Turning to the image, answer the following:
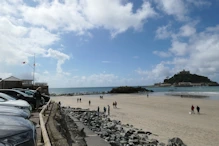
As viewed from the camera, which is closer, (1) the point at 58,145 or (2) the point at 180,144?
(1) the point at 58,145

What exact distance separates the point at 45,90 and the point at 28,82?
5.48 m

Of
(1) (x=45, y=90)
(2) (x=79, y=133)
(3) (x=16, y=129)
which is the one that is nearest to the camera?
(3) (x=16, y=129)

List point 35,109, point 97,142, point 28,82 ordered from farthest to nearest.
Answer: point 28,82, point 35,109, point 97,142

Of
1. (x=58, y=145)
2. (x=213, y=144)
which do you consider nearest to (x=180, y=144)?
(x=213, y=144)

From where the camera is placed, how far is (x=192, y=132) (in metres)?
20.5

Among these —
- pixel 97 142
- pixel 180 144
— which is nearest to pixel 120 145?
pixel 97 142

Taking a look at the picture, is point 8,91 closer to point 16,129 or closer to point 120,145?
point 120,145

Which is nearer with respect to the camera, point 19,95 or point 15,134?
point 15,134

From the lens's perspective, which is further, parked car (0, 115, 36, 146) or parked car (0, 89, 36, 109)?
parked car (0, 89, 36, 109)

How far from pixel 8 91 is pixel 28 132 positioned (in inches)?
527

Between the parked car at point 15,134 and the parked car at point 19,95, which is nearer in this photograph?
the parked car at point 15,134

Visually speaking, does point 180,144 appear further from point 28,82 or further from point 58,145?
point 28,82

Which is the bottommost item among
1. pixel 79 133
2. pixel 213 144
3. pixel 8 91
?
pixel 213 144

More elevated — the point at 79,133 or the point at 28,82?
the point at 28,82
